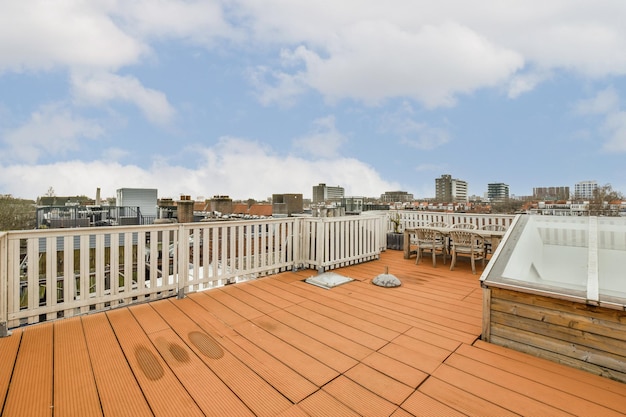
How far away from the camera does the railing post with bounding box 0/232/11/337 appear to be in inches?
90.6

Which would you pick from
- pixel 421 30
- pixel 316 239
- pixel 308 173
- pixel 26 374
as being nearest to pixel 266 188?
pixel 308 173

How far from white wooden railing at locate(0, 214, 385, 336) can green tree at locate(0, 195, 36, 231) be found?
16176 millimetres

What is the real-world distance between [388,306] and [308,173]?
13499 millimetres

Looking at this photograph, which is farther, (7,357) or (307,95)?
(307,95)

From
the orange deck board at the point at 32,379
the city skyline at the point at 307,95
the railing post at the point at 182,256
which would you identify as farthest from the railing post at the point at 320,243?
the city skyline at the point at 307,95

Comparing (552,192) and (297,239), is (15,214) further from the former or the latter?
(552,192)

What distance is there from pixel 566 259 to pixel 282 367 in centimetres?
282

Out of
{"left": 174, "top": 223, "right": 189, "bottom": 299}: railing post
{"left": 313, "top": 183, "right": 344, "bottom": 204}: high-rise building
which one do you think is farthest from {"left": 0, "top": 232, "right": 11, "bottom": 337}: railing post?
{"left": 313, "top": 183, "right": 344, "bottom": 204}: high-rise building

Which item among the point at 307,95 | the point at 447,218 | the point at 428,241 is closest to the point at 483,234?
the point at 428,241

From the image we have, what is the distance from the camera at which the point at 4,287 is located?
91.9 inches

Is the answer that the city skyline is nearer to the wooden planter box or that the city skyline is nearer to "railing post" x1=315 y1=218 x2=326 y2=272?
"railing post" x1=315 y1=218 x2=326 y2=272

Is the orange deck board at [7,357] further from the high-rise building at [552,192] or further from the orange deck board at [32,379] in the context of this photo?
the high-rise building at [552,192]

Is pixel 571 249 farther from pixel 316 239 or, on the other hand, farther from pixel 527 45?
pixel 527 45

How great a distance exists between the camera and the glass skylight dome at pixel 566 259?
1930 mm
